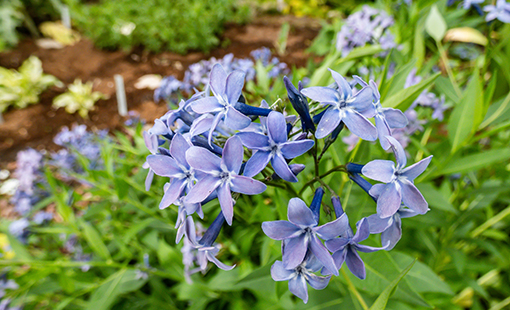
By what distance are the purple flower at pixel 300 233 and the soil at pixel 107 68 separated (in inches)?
127

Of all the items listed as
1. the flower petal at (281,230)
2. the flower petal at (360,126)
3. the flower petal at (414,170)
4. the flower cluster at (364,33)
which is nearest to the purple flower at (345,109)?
the flower petal at (360,126)

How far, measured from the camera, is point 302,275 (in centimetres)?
77

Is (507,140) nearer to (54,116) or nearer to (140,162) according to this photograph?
(140,162)

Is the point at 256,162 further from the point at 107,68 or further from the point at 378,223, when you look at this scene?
the point at 107,68

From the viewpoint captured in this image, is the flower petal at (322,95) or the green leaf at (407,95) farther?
the green leaf at (407,95)

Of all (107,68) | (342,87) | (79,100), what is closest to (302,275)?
(342,87)

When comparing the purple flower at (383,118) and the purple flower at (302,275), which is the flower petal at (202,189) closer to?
the purple flower at (302,275)

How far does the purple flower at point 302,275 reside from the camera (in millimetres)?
750

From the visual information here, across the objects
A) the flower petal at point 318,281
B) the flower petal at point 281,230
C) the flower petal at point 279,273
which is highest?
the flower petal at point 281,230

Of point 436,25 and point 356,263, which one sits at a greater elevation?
point 436,25

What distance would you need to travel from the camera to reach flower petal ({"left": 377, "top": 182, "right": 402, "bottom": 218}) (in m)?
0.69

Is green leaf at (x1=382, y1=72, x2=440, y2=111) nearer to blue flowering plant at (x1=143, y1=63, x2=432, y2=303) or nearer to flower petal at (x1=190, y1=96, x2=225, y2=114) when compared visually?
blue flowering plant at (x1=143, y1=63, x2=432, y2=303)

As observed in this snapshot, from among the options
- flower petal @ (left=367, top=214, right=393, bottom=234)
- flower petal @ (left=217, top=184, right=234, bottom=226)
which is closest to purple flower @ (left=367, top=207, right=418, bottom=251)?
flower petal @ (left=367, top=214, right=393, bottom=234)

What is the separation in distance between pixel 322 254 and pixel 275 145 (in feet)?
0.82
